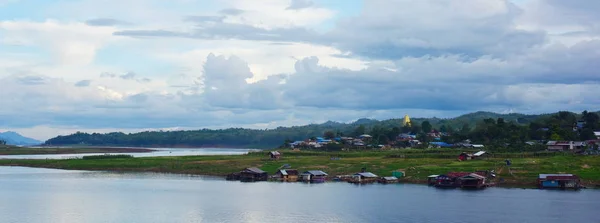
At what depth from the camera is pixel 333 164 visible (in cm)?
11138

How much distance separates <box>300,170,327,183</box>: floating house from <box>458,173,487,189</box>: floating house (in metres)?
21.3

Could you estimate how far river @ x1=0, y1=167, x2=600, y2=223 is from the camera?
6003 centimetres

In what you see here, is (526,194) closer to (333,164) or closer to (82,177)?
(333,164)

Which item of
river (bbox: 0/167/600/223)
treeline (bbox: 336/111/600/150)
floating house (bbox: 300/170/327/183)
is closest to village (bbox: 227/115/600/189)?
floating house (bbox: 300/170/327/183)

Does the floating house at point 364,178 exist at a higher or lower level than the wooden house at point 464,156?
lower

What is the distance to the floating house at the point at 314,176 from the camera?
97.7m

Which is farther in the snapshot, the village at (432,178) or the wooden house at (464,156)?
the wooden house at (464,156)

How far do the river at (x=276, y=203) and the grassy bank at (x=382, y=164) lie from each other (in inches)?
384

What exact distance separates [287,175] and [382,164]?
659 inches

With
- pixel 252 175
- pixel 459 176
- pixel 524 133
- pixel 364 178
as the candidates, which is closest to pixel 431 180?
pixel 459 176

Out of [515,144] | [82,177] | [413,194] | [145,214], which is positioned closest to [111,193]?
[145,214]

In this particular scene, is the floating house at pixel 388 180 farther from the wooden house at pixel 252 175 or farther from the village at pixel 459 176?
the wooden house at pixel 252 175

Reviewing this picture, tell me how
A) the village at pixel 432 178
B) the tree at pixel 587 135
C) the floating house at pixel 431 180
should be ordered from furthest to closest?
the tree at pixel 587 135
the floating house at pixel 431 180
the village at pixel 432 178

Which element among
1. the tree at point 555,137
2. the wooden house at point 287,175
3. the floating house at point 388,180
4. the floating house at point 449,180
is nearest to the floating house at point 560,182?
the floating house at point 449,180
